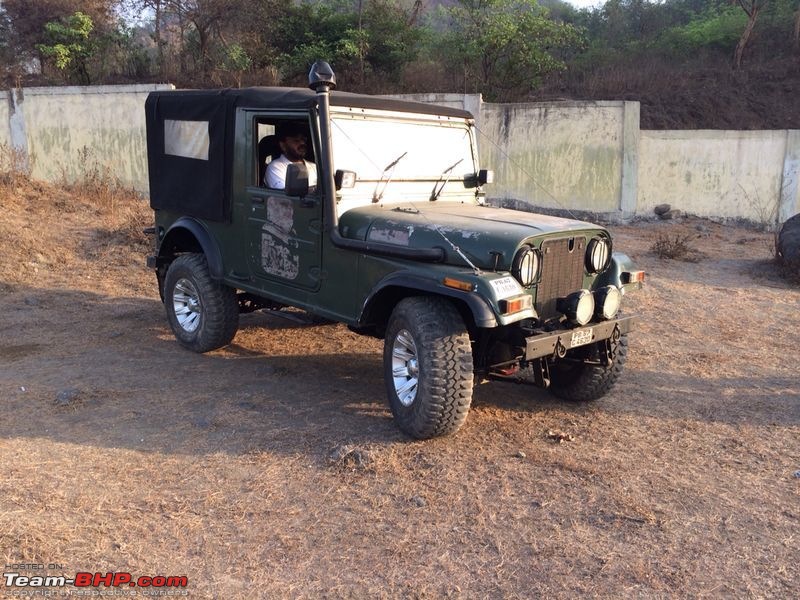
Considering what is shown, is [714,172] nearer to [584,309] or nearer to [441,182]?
[441,182]

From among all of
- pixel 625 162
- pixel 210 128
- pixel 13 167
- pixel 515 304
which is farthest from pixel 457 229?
pixel 625 162

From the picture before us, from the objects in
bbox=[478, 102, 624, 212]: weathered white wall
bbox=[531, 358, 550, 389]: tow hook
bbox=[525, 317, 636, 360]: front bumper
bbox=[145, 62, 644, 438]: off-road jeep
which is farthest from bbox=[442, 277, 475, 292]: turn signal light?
bbox=[478, 102, 624, 212]: weathered white wall

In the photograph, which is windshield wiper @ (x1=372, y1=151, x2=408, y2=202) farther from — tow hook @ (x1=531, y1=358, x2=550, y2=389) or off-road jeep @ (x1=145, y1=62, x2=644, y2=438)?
tow hook @ (x1=531, y1=358, x2=550, y2=389)

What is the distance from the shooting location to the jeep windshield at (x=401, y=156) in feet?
16.8

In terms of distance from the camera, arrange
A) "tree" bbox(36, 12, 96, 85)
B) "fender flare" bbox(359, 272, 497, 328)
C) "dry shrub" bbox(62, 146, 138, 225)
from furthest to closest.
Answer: "tree" bbox(36, 12, 96, 85), "dry shrub" bbox(62, 146, 138, 225), "fender flare" bbox(359, 272, 497, 328)

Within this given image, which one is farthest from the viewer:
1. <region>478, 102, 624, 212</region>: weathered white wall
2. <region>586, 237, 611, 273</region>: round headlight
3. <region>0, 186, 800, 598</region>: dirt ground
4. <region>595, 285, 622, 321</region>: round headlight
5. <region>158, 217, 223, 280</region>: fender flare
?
<region>478, 102, 624, 212</region>: weathered white wall

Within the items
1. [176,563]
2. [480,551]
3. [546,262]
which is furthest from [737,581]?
[176,563]

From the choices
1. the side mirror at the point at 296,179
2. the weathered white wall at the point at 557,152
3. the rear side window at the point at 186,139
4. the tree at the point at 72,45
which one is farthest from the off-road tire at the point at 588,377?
the tree at the point at 72,45

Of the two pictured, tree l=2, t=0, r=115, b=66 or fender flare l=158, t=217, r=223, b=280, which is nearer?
fender flare l=158, t=217, r=223, b=280

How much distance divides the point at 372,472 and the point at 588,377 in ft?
6.17

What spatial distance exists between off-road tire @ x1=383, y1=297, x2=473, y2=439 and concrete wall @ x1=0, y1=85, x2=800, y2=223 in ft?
32.9

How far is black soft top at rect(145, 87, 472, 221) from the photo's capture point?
5.30 meters

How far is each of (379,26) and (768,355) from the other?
50.9 feet

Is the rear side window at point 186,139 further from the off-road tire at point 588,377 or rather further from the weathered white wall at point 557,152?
the weathered white wall at point 557,152
